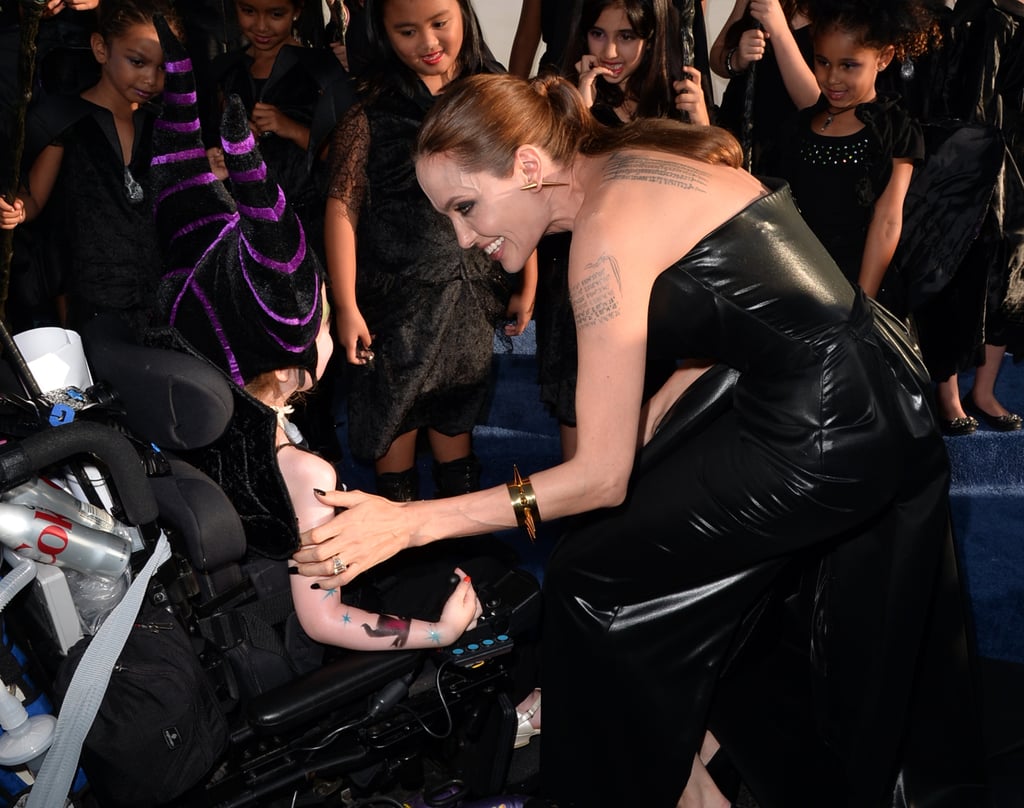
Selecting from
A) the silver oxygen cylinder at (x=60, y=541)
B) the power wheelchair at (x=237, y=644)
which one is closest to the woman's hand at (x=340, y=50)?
the power wheelchair at (x=237, y=644)

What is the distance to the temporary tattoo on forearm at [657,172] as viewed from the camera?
1.86m

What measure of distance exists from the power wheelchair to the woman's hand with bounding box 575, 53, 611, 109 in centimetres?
145

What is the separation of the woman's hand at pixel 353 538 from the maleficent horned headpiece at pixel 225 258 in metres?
0.30

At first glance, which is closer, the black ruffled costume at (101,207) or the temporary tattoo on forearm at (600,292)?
the temporary tattoo on forearm at (600,292)

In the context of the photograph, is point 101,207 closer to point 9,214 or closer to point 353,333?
point 9,214

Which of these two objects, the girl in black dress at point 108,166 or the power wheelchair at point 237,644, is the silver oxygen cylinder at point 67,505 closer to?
the power wheelchair at point 237,644

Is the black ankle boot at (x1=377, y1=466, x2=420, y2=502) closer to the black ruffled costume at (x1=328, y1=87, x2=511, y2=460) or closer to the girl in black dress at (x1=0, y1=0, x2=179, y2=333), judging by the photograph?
the black ruffled costume at (x1=328, y1=87, x2=511, y2=460)

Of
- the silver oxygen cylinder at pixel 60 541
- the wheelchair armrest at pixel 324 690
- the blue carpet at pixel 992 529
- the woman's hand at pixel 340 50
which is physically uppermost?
the woman's hand at pixel 340 50

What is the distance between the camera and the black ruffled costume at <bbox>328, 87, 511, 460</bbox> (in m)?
2.83

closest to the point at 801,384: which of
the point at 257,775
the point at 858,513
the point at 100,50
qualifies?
the point at 858,513

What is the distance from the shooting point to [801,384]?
1899 mm

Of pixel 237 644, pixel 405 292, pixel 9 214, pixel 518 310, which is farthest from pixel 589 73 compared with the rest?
pixel 237 644

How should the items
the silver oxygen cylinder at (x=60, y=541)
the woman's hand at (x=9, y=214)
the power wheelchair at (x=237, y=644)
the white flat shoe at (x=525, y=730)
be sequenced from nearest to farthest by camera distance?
the silver oxygen cylinder at (x=60, y=541) → the power wheelchair at (x=237, y=644) → the white flat shoe at (x=525, y=730) → the woman's hand at (x=9, y=214)

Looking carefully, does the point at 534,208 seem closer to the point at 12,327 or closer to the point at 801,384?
the point at 801,384
